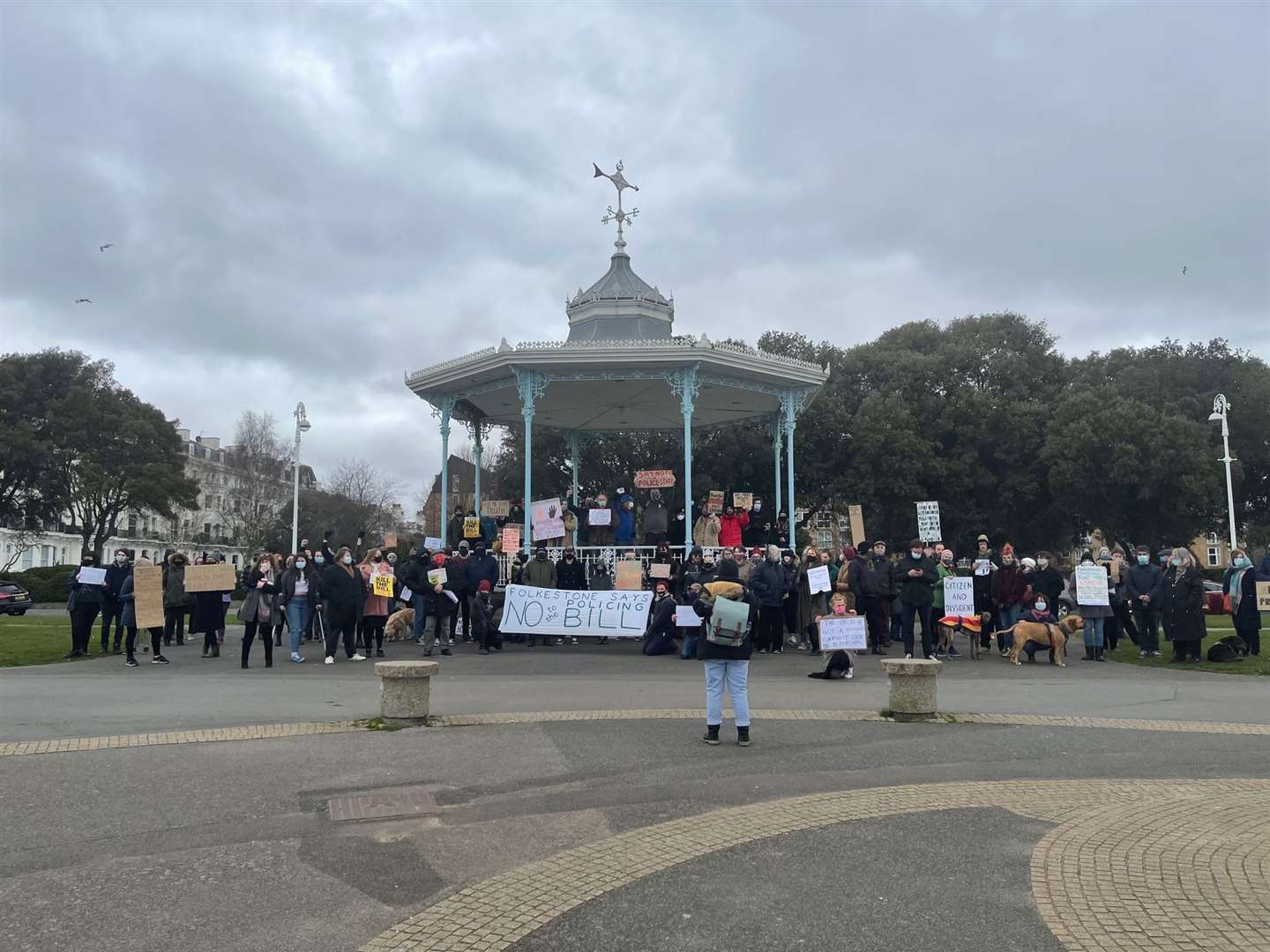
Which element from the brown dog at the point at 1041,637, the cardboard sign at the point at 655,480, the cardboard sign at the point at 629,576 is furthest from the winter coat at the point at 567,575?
the brown dog at the point at 1041,637

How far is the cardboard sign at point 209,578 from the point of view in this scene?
655 inches

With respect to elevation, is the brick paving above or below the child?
below

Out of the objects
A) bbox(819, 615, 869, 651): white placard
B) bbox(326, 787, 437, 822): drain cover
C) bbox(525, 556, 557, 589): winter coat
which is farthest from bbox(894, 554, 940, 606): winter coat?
bbox(326, 787, 437, 822): drain cover

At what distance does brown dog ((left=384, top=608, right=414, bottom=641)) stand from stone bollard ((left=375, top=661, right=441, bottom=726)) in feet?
28.2

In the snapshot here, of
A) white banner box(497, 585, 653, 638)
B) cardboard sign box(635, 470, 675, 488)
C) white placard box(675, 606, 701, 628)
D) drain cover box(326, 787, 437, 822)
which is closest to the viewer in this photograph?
drain cover box(326, 787, 437, 822)

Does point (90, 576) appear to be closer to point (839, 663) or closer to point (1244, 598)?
point (839, 663)

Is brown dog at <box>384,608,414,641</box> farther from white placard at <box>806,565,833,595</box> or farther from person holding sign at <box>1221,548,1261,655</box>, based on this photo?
person holding sign at <box>1221,548,1261,655</box>

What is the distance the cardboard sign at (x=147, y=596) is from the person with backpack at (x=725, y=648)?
10.6 metres

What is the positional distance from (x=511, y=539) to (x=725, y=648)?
41.7 feet

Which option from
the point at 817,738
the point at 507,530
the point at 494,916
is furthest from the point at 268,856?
the point at 507,530

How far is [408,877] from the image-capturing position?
5305 mm

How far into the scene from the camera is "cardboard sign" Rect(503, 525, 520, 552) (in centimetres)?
2089

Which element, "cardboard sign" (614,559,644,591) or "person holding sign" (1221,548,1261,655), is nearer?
"person holding sign" (1221,548,1261,655)

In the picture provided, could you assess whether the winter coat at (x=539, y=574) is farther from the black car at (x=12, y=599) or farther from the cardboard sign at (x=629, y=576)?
the black car at (x=12, y=599)
